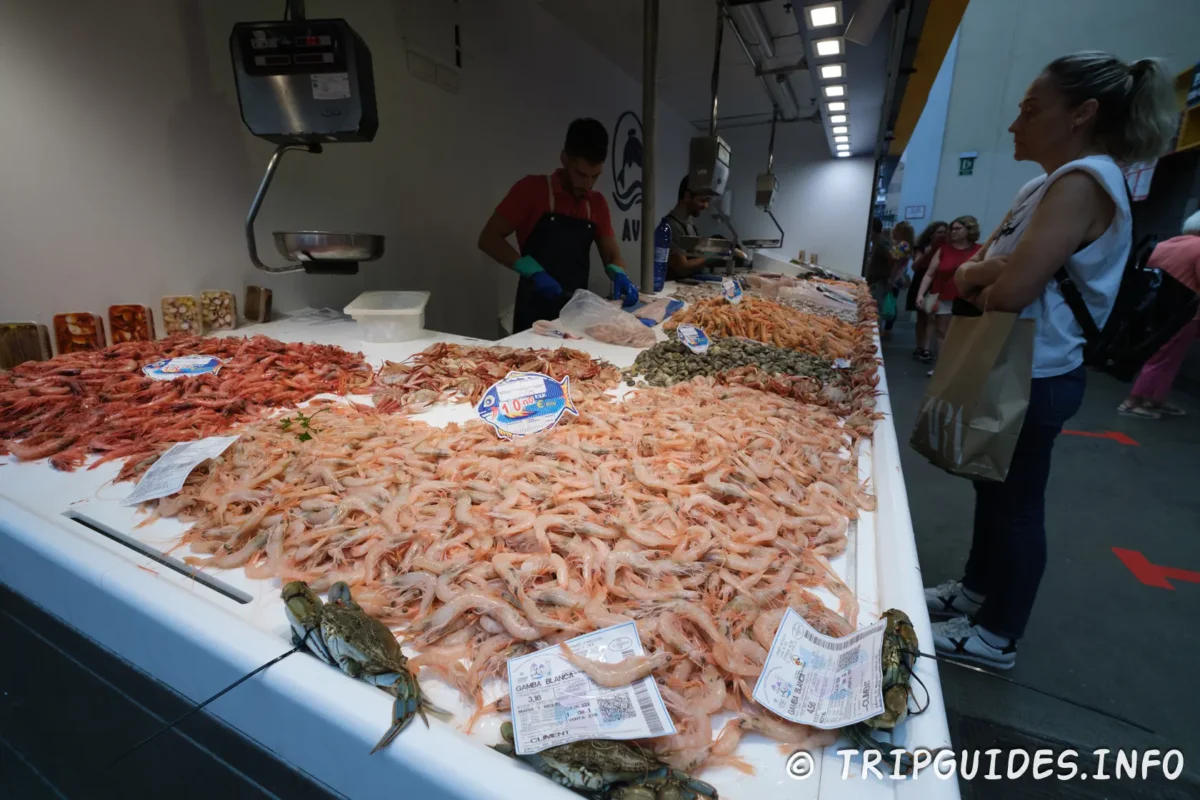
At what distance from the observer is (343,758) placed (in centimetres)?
69

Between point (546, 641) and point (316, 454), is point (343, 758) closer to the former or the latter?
point (546, 641)

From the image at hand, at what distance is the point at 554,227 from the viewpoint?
3.88m

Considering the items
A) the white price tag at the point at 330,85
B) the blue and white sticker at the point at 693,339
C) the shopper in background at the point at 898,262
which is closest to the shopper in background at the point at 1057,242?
the blue and white sticker at the point at 693,339

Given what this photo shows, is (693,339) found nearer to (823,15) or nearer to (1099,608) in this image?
(1099,608)

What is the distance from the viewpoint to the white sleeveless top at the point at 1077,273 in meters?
1.49

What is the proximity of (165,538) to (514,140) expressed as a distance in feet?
16.1

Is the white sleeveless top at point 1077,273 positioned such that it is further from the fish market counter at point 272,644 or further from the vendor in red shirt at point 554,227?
the vendor in red shirt at point 554,227

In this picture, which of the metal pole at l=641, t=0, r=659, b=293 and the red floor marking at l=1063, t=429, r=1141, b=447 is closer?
the metal pole at l=641, t=0, r=659, b=293

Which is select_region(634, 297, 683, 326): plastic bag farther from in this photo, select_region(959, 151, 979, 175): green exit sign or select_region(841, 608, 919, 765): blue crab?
select_region(959, 151, 979, 175): green exit sign

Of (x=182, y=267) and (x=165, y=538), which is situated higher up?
(x=182, y=267)

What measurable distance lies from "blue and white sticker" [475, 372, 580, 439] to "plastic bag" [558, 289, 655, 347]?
1.21 m

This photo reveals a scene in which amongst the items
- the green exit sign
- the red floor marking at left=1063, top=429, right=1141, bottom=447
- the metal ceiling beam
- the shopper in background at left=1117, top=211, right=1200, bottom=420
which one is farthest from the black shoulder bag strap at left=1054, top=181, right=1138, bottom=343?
the green exit sign

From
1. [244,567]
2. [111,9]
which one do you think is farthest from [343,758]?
[111,9]

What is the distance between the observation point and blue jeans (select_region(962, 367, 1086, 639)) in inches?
67.8
